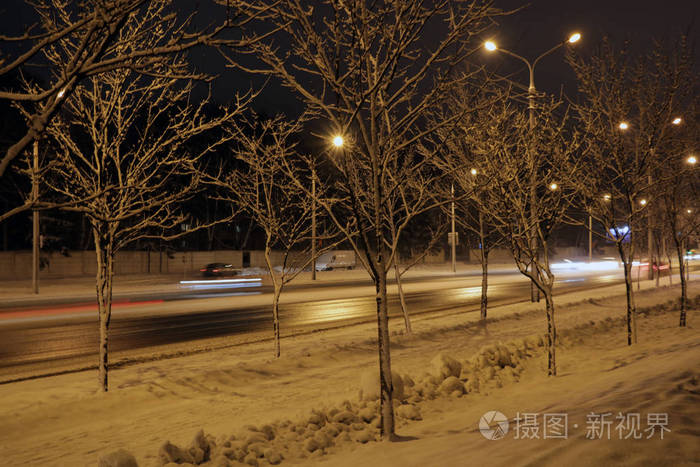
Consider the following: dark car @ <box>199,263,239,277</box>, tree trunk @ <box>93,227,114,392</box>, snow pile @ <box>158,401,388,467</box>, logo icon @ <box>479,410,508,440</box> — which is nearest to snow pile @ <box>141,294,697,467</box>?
snow pile @ <box>158,401,388,467</box>

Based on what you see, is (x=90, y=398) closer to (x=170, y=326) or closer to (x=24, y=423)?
(x=24, y=423)

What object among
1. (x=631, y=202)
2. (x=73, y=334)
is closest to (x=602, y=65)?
(x=631, y=202)

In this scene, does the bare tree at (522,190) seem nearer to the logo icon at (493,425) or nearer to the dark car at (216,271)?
the logo icon at (493,425)

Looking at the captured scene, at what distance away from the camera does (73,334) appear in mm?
16000

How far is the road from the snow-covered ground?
9.68ft

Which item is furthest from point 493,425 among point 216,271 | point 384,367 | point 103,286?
point 216,271

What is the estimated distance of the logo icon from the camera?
581cm

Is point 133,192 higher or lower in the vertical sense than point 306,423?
higher

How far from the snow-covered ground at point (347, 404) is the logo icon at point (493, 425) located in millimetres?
115

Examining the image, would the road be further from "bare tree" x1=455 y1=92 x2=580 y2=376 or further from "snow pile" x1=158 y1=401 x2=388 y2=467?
"bare tree" x1=455 y1=92 x2=580 y2=376

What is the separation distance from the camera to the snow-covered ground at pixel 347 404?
5.32 metres

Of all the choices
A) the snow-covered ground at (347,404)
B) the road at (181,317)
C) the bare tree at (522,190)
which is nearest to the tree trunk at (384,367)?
the snow-covered ground at (347,404)

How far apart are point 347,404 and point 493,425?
2280mm

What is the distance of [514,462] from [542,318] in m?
14.3
